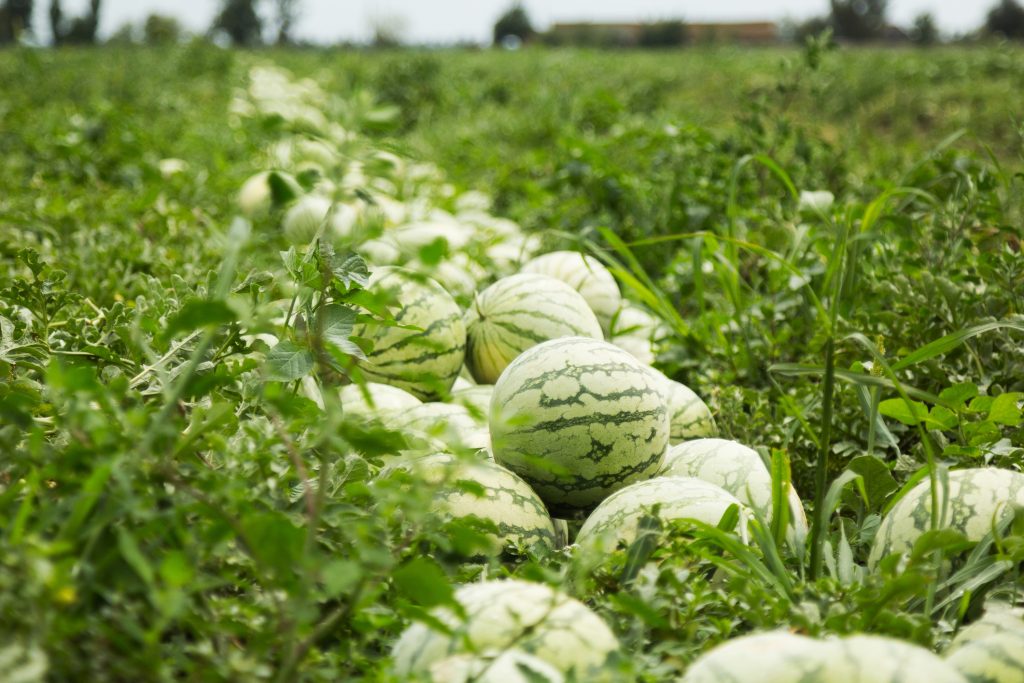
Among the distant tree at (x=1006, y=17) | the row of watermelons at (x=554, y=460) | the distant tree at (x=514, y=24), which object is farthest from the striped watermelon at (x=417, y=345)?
the distant tree at (x=1006, y=17)

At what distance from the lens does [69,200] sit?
390 cm

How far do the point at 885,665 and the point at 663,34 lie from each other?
181ft

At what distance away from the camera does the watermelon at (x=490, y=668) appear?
1.09 meters

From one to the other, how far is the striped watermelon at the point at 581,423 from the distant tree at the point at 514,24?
57747 mm

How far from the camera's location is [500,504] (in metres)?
1.76

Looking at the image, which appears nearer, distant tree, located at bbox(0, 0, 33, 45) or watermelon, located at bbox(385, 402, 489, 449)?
watermelon, located at bbox(385, 402, 489, 449)

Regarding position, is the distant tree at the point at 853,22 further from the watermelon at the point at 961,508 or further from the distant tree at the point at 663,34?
the watermelon at the point at 961,508

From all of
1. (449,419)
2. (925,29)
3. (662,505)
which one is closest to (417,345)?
(449,419)

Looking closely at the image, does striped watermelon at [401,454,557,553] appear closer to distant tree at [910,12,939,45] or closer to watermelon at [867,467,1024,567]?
watermelon at [867,467,1024,567]

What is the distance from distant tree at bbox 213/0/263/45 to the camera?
5612cm

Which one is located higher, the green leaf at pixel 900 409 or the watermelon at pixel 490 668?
the green leaf at pixel 900 409

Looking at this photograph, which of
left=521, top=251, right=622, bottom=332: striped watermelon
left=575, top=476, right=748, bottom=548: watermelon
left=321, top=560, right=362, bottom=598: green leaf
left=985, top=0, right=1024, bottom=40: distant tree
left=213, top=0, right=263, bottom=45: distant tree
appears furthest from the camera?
left=213, top=0, right=263, bottom=45: distant tree

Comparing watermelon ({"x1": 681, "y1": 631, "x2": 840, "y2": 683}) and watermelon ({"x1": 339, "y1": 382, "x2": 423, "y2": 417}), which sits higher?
watermelon ({"x1": 681, "y1": 631, "x2": 840, "y2": 683})

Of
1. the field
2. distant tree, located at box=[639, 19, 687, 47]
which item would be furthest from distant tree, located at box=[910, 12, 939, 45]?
the field
